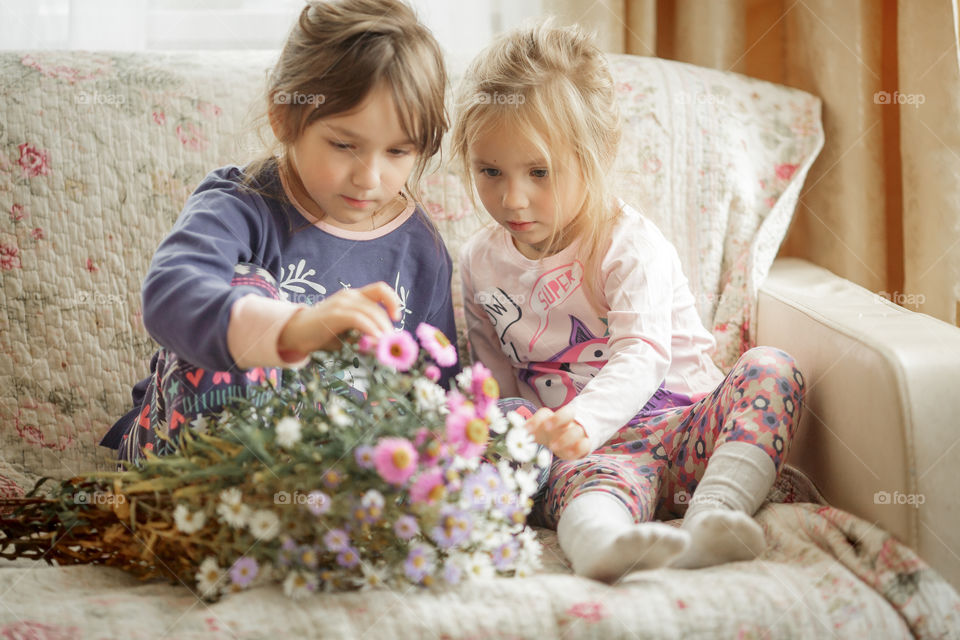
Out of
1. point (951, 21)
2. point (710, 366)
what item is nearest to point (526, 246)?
point (710, 366)

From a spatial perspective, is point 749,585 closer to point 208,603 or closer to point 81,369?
point 208,603

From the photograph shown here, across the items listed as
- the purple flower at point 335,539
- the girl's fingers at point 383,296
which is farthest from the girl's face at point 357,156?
the purple flower at point 335,539

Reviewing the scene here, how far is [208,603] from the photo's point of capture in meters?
0.78

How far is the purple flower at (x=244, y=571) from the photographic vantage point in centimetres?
76

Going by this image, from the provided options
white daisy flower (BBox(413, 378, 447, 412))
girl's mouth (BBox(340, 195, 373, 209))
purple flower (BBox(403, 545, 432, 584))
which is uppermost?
girl's mouth (BBox(340, 195, 373, 209))

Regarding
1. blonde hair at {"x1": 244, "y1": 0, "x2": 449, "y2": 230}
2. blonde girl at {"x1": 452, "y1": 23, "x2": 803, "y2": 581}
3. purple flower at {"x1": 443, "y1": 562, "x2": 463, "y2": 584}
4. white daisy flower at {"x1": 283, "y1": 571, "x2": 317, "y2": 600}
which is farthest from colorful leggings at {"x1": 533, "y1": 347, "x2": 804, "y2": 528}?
blonde hair at {"x1": 244, "y1": 0, "x2": 449, "y2": 230}

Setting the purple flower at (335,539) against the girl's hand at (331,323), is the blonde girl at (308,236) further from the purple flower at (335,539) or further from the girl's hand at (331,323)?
the purple flower at (335,539)

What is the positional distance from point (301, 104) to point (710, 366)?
27.8 inches

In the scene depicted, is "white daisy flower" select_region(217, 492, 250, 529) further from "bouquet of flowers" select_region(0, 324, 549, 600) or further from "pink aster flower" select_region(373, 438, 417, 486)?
"pink aster flower" select_region(373, 438, 417, 486)

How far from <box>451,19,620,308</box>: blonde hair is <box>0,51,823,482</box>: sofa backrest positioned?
13 cm

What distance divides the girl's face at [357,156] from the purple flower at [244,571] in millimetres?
463

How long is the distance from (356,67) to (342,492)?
51cm

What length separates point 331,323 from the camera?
2.55 ft

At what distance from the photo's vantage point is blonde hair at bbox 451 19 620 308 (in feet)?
3.67
